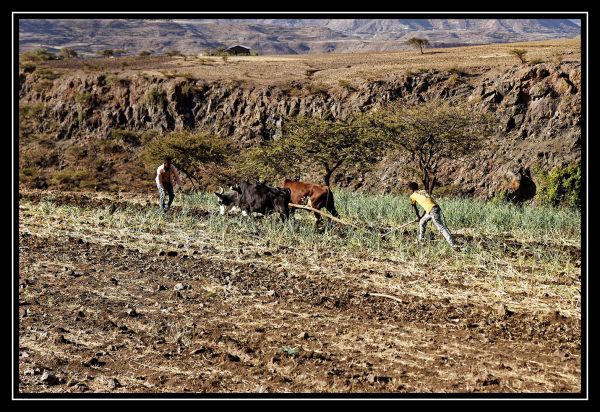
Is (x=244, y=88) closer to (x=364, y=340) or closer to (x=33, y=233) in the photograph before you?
(x=33, y=233)

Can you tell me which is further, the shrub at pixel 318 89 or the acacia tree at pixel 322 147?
the shrub at pixel 318 89

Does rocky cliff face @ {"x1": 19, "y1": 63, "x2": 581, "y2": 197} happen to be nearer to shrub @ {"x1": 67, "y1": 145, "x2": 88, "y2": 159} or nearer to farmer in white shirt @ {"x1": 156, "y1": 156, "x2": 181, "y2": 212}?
shrub @ {"x1": 67, "y1": 145, "x2": 88, "y2": 159}

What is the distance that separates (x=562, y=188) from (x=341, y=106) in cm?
1292

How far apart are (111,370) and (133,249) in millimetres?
5428

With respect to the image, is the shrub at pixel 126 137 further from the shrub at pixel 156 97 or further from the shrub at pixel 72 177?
the shrub at pixel 72 177

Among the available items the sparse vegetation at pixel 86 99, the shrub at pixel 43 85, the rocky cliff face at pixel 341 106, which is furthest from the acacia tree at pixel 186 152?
the shrub at pixel 43 85

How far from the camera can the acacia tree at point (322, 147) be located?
1766 centimetres

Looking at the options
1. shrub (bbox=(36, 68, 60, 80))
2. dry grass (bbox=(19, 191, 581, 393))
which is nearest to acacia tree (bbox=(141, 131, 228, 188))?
dry grass (bbox=(19, 191, 581, 393))

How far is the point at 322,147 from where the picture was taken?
17641 mm

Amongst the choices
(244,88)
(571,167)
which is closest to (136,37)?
(244,88)

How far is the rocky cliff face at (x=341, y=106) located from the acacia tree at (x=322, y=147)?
29.4 feet

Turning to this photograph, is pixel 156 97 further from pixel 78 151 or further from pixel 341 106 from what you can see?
pixel 341 106

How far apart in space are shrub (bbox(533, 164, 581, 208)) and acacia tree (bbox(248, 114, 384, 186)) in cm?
684

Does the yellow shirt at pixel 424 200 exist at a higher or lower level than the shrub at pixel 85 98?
lower
